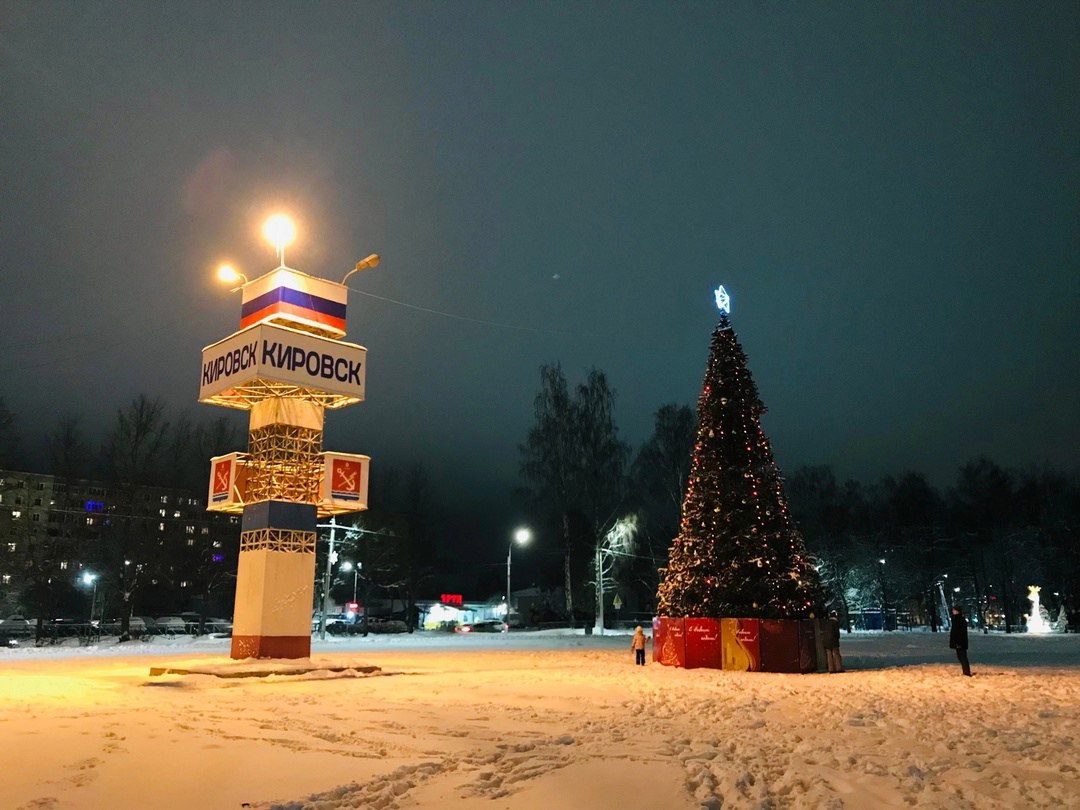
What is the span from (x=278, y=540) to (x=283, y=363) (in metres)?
4.32

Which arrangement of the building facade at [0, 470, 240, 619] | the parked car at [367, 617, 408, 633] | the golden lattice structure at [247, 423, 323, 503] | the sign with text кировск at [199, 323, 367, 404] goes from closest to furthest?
the sign with text кировск at [199, 323, 367, 404] < the golden lattice structure at [247, 423, 323, 503] < the building facade at [0, 470, 240, 619] < the parked car at [367, 617, 408, 633]

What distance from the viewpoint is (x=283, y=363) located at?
20.1m

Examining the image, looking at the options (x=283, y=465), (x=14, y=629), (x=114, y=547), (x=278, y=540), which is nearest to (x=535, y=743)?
(x=278, y=540)

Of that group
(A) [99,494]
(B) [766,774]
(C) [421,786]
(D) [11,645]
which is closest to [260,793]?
(C) [421,786]

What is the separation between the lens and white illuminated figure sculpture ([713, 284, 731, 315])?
1003 inches

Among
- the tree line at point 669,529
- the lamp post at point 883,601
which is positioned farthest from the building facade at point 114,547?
the lamp post at point 883,601

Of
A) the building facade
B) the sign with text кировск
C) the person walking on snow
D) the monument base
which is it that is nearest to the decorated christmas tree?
the monument base

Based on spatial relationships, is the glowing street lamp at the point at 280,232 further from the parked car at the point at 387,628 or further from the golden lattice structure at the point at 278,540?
the parked car at the point at 387,628

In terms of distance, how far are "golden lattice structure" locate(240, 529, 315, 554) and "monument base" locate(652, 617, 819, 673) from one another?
999 centimetres

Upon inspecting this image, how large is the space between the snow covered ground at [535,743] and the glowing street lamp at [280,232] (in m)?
10.8

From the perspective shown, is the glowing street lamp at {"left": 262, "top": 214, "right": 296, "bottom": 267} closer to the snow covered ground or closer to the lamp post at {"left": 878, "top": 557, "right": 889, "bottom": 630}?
the snow covered ground

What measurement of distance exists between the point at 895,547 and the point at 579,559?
24429 millimetres

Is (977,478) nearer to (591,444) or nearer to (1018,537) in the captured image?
(1018,537)

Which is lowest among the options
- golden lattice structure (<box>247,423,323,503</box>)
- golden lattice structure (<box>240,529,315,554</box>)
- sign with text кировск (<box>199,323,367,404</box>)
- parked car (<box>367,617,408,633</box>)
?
parked car (<box>367,617,408,633</box>)
